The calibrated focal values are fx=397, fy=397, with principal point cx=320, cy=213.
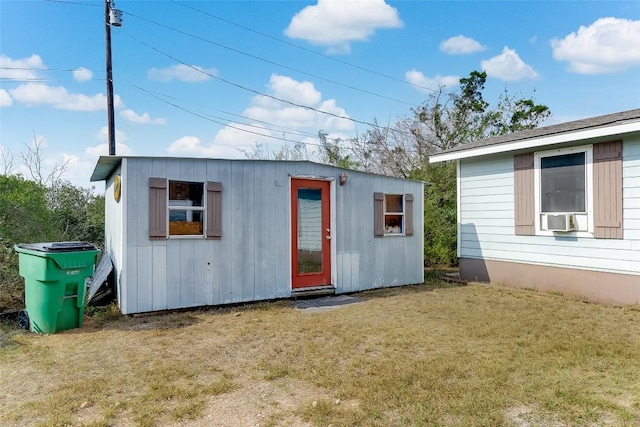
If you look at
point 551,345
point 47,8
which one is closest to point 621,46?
point 551,345

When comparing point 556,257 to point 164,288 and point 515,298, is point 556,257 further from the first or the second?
point 164,288

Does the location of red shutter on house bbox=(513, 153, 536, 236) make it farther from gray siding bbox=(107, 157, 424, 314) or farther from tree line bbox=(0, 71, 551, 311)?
tree line bbox=(0, 71, 551, 311)

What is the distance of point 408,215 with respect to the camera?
319 inches

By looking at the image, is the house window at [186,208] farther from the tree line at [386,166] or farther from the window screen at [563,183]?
the window screen at [563,183]

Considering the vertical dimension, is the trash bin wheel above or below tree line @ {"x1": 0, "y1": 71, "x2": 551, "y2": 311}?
below

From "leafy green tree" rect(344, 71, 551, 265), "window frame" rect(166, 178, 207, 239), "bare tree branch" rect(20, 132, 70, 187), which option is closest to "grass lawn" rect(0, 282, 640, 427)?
"window frame" rect(166, 178, 207, 239)

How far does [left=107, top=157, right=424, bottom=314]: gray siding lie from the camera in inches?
213

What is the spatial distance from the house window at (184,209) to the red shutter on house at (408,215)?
12.7ft

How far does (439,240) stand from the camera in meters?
10.7

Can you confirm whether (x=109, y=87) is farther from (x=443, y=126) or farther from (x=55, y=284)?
(x=443, y=126)

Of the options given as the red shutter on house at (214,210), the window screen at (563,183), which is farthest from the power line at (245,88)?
the window screen at (563,183)

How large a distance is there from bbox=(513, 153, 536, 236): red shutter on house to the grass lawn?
2061 millimetres

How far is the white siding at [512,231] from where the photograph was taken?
19.2 feet

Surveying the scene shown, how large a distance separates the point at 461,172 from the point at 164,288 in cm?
643
